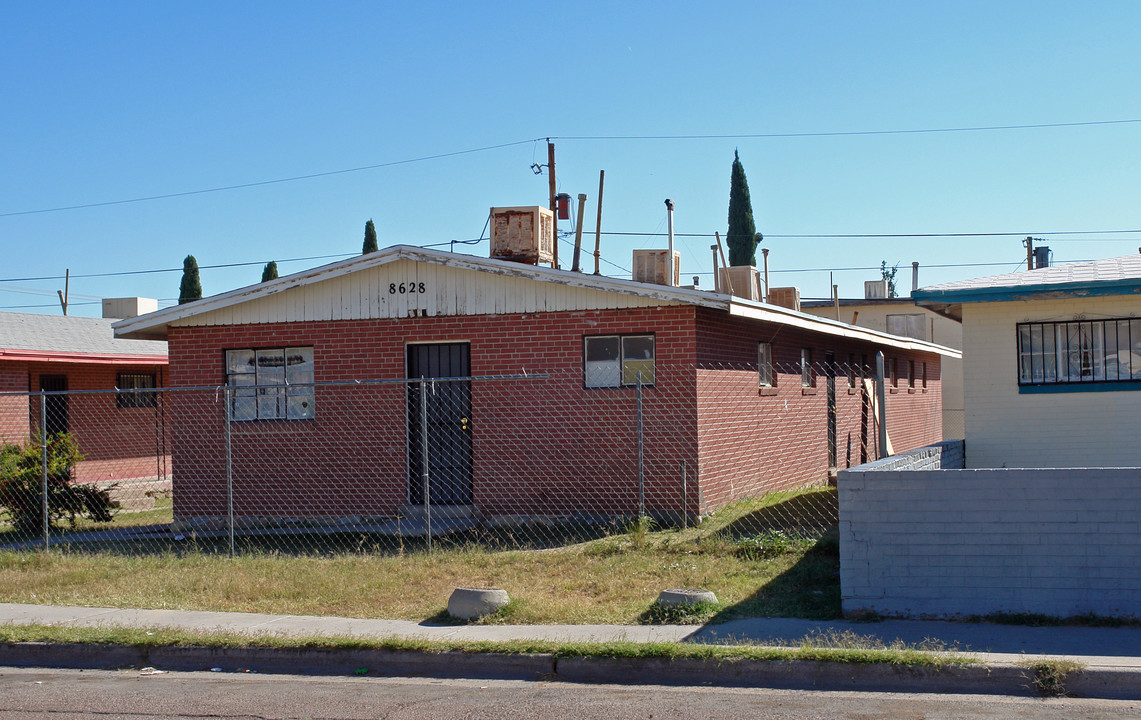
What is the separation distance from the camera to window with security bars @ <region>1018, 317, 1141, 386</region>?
40.9 ft

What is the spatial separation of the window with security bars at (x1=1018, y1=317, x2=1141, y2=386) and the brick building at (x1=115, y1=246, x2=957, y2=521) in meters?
3.31

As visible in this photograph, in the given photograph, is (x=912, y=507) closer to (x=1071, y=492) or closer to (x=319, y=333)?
(x=1071, y=492)

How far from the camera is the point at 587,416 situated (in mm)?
13273

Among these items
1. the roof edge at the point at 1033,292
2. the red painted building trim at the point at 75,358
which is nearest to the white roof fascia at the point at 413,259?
the roof edge at the point at 1033,292

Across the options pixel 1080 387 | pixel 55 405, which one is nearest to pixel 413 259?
pixel 1080 387

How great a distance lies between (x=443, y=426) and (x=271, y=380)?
262cm

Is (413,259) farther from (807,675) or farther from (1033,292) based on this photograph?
(807,675)

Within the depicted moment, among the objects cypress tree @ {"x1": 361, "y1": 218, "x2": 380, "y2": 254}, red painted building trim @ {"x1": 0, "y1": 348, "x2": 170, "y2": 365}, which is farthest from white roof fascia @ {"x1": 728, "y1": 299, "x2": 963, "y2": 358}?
cypress tree @ {"x1": 361, "y1": 218, "x2": 380, "y2": 254}

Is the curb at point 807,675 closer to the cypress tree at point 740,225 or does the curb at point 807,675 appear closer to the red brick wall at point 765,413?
the red brick wall at point 765,413

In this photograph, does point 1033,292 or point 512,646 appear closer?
point 512,646

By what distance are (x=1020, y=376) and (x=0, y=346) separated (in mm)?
16816

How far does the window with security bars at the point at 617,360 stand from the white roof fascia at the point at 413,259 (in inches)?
29.3

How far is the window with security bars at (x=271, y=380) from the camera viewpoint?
47.5 ft

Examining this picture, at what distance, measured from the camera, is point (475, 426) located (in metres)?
13.8
